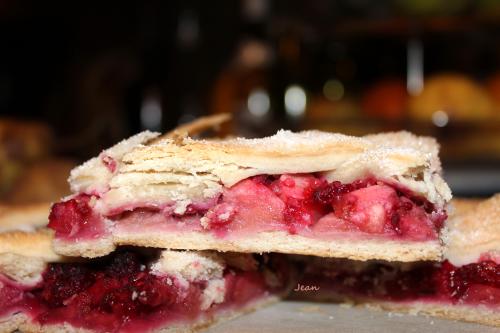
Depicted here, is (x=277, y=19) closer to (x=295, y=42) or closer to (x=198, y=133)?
(x=295, y=42)

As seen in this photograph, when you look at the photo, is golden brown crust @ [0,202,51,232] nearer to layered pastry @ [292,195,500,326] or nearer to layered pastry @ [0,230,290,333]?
layered pastry @ [0,230,290,333]

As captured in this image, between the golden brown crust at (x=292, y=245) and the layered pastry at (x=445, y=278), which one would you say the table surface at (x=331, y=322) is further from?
the golden brown crust at (x=292, y=245)

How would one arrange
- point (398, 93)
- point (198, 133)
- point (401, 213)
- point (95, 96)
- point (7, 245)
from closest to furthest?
point (401, 213)
point (7, 245)
point (198, 133)
point (398, 93)
point (95, 96)

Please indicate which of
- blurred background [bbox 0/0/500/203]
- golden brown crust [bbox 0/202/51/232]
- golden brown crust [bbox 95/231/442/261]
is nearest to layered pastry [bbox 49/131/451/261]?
golden brown crust [bbox 95/231/442/261]

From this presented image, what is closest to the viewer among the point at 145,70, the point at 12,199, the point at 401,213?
the point at 401,213

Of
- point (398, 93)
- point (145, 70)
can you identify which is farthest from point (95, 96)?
point (398, 93)

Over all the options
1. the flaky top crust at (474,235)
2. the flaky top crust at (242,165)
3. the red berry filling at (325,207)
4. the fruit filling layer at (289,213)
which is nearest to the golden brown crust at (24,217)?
the fruit filling layer at (289,213)

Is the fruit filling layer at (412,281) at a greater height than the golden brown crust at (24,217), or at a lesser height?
lesser
